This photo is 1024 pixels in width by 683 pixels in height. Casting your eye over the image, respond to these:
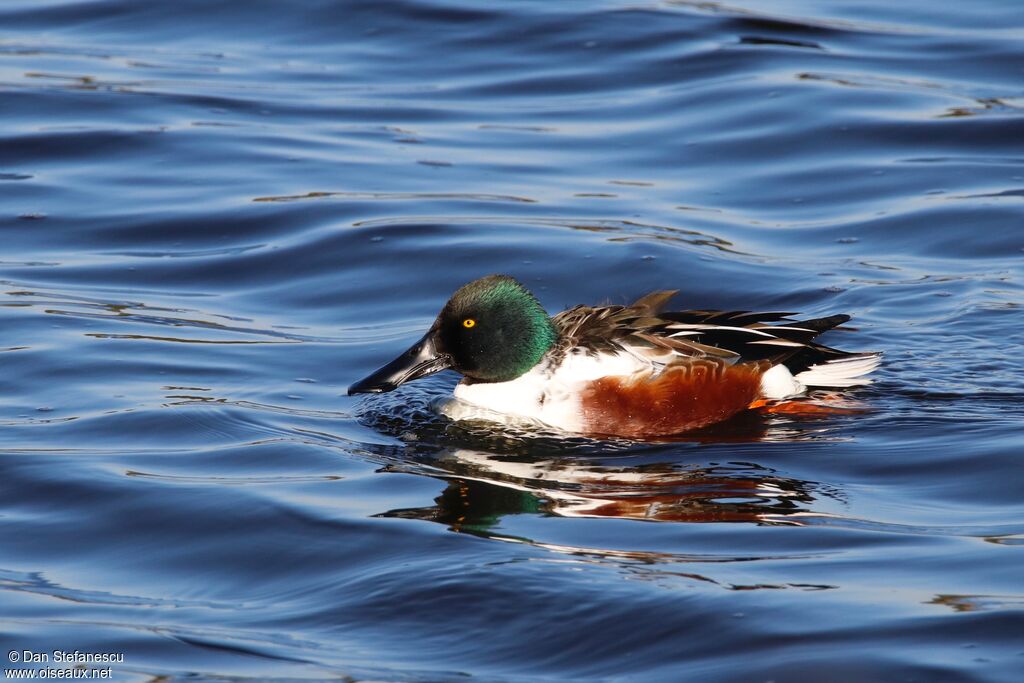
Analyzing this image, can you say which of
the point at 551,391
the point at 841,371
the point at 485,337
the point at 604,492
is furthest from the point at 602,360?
the point at 841,371

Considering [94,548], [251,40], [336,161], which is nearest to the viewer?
[94,548]

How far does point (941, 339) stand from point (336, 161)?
4.87 meters

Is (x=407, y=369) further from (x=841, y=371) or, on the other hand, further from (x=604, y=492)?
(x=841, y=371)

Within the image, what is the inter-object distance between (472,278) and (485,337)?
2078mm

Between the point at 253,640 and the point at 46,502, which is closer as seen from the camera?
the point at 253,640

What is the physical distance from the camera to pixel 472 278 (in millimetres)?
9000

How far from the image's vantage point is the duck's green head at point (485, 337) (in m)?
6.92

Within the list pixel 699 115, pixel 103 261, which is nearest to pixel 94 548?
pixel 103 261

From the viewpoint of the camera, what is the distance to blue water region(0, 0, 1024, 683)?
15.7ft

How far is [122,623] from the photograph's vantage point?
4836 millimetres

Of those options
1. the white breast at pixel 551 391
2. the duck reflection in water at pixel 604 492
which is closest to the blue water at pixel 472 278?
the duck reflection in water at pixel 604 492

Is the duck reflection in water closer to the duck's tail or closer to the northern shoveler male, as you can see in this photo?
the northern shoveler male

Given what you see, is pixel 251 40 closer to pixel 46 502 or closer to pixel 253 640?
pixel 46 502

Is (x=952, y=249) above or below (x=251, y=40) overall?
below
